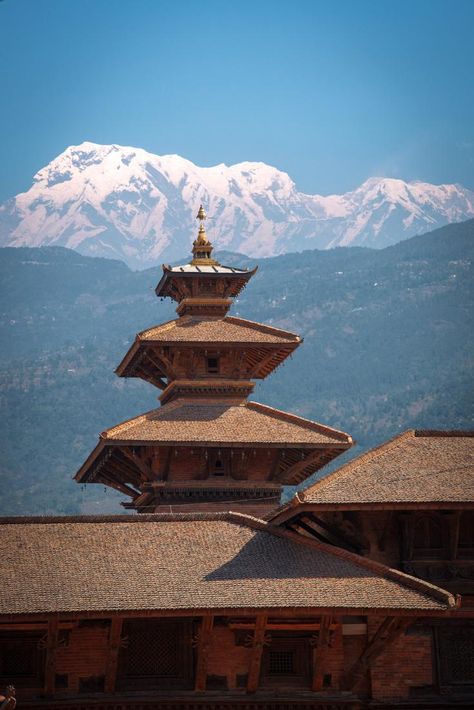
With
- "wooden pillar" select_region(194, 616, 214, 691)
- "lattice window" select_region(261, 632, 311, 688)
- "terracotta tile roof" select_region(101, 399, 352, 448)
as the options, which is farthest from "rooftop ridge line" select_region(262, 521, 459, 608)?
"terracotta tile roof" select_region(101, 399, 352, 448)

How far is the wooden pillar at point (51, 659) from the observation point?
91.4 ft

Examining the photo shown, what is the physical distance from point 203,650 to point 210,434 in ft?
43.0

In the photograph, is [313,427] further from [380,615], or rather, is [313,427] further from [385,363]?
[385,363]

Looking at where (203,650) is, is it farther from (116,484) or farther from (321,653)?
(116,484)

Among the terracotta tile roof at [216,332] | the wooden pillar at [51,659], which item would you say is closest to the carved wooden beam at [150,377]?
the terracotta tile roof at [216,332]

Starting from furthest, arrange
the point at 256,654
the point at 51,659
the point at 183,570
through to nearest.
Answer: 1. the point at 183,570
2. the point at 256,654
3. the point at 51,659

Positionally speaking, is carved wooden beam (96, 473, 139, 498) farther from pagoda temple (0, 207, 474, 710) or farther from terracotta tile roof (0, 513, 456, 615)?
terracotta tile roof (0, 513, 456, 615)

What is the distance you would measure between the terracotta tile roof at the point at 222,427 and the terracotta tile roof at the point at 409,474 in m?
6.62

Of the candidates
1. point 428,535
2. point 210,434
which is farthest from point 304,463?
point 428,535

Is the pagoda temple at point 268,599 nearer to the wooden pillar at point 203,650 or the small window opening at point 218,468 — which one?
the wooden pillar at point 203,650

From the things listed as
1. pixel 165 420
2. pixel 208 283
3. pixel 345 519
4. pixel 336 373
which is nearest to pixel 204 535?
pixel 345 519

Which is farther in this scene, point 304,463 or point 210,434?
point 304,463

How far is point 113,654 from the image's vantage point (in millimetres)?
28469

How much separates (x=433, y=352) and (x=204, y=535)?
159 meters
